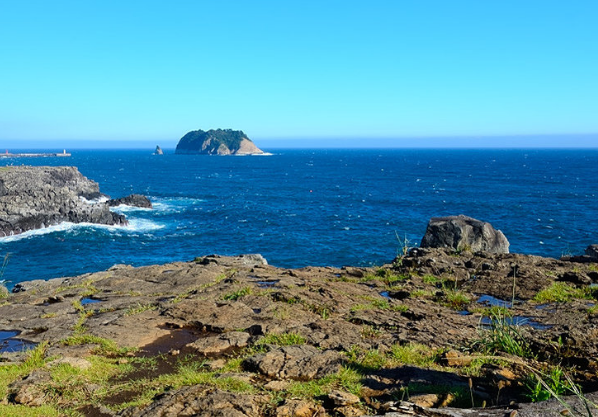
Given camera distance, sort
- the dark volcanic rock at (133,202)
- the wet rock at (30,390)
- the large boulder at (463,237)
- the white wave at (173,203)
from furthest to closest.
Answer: the dark volcanic rock at (133,202)
the white wave at (173,203)
the large boulder at (463,237)
the wet rock at (30,390)

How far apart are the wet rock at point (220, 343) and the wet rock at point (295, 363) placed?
4.38 ft

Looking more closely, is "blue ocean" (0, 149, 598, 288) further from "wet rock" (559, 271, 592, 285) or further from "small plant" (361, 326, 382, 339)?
"small plant" (361, 326, 382, 339)

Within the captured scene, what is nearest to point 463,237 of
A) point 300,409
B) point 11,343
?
point 300,409

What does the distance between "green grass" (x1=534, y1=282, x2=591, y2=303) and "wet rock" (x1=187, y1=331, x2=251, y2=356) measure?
10779mm

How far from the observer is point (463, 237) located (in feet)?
84.4

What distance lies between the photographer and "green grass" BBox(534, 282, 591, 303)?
1584cm

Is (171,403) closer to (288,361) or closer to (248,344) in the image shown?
(288,361)

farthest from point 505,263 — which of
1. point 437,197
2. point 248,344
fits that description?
point 437,197

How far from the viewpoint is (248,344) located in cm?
1143

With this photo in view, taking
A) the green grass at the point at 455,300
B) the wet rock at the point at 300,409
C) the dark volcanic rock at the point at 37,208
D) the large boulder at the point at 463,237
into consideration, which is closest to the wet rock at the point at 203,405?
the wet rock at the point at 300,409

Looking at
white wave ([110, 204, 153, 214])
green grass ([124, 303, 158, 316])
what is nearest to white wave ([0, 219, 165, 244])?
white wave ([110, 204, 153, 214])

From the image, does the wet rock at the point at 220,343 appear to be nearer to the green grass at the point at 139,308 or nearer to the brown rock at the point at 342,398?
the green grass at the point at 139,308

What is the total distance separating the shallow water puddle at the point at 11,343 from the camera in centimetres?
1190

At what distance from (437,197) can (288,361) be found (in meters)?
74.8
